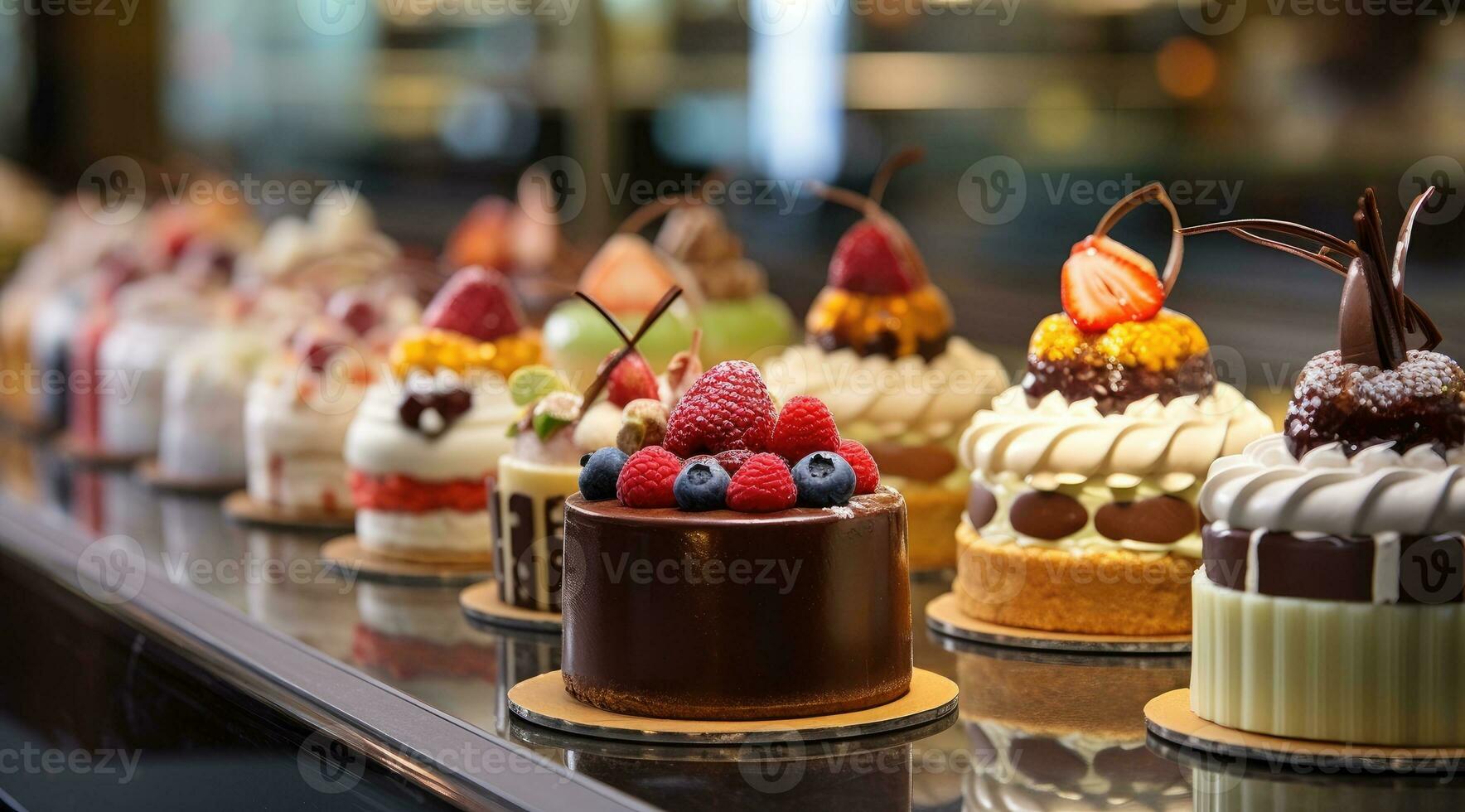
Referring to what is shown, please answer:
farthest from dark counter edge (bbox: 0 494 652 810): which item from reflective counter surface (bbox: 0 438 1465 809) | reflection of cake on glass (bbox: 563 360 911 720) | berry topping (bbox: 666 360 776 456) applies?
berry topping (bbox: 666 360 776 456)

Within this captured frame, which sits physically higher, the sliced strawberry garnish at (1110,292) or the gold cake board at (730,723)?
the sliced strawberry garnish at (1110,292)

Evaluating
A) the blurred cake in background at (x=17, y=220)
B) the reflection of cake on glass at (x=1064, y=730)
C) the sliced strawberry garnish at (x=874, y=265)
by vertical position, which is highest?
the blurred cake in background at (x=17, y=220)

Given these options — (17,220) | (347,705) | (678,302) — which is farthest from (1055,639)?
(17,220)

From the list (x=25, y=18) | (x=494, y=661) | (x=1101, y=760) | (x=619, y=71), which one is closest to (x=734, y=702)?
(x=1101, y=760)

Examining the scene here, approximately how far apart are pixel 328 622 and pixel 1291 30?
440 cm

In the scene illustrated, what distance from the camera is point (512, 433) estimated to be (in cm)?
284

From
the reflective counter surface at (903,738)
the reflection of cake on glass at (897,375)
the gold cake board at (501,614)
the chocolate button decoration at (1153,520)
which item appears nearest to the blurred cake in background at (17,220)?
the reflective counter surface at (903,738)

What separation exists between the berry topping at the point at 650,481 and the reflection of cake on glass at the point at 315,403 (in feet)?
4.87

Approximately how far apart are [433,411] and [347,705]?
2.96 feet

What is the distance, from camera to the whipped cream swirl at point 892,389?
3000 mm

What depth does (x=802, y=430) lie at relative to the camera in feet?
7.21

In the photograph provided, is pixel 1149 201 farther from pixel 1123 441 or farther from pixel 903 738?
pixel 903 738

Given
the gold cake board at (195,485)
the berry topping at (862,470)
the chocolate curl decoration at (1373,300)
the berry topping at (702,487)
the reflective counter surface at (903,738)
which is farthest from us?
the gold cake board at (195,485)

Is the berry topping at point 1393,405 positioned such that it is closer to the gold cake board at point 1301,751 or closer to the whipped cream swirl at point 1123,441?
the gold cake board at point 1301,751
